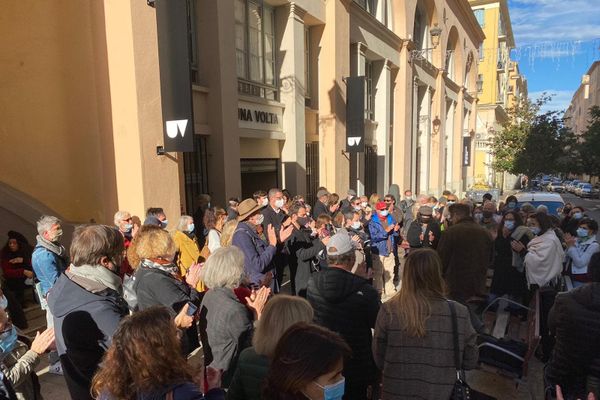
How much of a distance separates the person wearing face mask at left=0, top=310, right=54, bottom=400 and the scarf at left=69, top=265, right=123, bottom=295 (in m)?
0.41

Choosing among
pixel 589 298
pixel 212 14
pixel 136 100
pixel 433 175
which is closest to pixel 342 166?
pixel 212 14

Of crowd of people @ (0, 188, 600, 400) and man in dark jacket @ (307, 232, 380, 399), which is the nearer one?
crowd of people @ (0, 188, 600, 400)

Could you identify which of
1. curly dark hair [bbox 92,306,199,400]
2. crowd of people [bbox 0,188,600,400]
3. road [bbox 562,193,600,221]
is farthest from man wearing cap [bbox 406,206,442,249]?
road [bbox 562,193,600,221]

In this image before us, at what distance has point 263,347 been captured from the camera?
2.03 metres

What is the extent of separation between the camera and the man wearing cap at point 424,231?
6523 millimetres

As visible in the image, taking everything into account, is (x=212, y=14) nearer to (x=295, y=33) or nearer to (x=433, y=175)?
(x=295, y=33)

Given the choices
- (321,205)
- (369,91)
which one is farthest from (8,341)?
(369,91)

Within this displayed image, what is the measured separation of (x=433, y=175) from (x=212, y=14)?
2113 cm

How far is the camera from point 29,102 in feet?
23.9

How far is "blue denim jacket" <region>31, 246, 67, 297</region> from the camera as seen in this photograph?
4262 millimetres

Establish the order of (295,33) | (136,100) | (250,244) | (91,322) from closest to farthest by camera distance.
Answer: (91,322)
(250,244)
(136,100)
(295,33)

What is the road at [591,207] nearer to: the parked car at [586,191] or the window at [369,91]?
the parked car at [586,191]

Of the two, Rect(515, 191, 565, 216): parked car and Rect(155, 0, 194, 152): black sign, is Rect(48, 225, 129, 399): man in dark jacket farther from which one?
Rect(515, 191, 565, 216): parked car

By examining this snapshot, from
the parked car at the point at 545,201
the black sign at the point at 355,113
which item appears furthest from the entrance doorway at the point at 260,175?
the parked car at the point at 545,201
